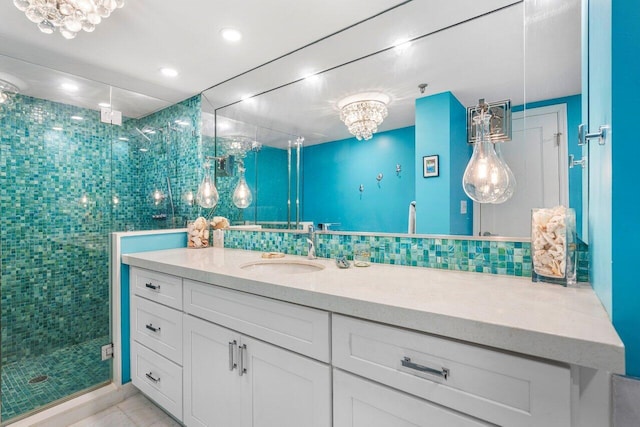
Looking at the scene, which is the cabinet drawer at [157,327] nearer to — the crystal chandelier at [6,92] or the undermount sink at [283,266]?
the undermount sink at [283,266]

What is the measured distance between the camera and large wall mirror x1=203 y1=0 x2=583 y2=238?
1138 mm

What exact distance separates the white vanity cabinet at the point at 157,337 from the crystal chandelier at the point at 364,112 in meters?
1.26

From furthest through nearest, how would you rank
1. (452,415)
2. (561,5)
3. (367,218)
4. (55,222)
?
(55,222)
(367,218)
(561,5)
(452,415)

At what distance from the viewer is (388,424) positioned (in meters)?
0.85

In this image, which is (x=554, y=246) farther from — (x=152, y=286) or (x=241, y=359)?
(x=152, y=286)

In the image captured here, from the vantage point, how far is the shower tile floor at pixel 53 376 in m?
1.72

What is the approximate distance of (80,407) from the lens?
1790 mm

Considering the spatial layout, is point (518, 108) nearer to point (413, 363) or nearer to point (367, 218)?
point (367, 218)

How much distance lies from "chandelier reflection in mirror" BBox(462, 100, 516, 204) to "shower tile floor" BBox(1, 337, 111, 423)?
257cm

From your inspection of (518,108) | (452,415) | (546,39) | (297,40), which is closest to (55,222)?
(297,40)

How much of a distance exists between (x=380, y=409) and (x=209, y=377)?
90 centimetres

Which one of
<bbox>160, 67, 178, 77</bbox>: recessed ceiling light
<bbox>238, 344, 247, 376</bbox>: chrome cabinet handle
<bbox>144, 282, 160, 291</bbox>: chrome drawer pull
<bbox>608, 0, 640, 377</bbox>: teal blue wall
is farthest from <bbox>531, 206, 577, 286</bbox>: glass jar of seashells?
<bbox>160, 67, 178, 77</bbox>: recessed ceiling light

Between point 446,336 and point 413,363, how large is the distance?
127 mm

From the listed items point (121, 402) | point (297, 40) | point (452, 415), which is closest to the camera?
point (452, 415)
